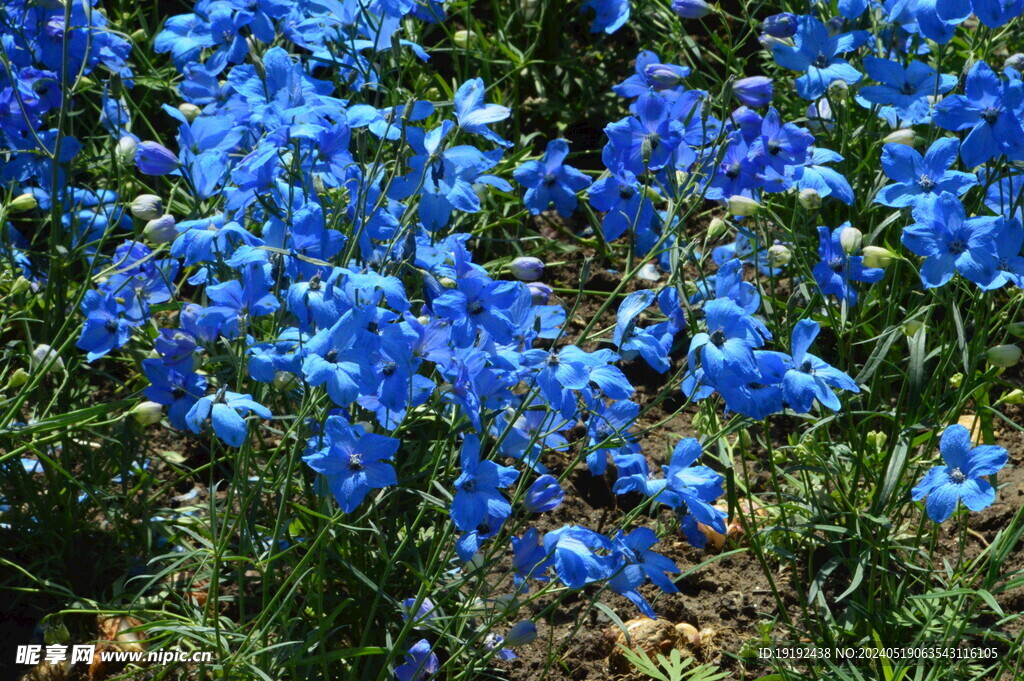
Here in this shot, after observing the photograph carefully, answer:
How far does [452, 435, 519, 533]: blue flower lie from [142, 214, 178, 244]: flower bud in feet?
2.36

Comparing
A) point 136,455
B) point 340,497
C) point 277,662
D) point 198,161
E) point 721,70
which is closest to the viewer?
point 340,497

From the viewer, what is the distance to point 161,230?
1.85 metres

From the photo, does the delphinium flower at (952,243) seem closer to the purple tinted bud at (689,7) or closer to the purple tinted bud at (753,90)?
the purple tinted bud at (753,90)

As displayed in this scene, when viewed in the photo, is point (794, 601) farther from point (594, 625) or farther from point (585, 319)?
point (585, 319)

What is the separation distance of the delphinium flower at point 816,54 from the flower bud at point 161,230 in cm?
131

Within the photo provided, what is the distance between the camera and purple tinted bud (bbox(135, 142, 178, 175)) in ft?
6.22

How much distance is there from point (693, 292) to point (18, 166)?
1.44 metres

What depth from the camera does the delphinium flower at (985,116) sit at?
1.75 metres

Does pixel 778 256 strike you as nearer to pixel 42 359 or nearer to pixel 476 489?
pixel 476 489

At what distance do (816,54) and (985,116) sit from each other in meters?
0.52

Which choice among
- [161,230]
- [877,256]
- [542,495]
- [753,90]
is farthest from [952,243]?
[161,230]

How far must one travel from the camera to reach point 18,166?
216 cm

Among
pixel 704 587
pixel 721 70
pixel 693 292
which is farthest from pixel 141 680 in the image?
pixel 721 70

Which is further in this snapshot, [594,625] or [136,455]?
[136,455]
